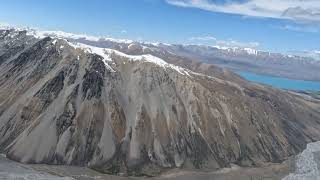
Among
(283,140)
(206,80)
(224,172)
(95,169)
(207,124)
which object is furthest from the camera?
(206,80)

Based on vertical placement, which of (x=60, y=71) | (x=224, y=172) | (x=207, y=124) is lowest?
(x=224, y=172)

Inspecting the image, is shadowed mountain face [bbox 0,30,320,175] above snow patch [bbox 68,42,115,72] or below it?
below

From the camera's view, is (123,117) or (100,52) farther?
(100,52)

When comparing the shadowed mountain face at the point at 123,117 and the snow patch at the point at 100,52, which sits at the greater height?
the snow patch at the point at 100,52

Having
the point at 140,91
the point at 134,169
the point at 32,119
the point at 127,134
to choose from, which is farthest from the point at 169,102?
the point at 32,119

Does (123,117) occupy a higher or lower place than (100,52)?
lower

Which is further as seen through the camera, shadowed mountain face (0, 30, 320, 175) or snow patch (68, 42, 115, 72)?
snow patch (68, 42, 115, 72)

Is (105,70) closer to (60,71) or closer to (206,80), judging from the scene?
(60,71)

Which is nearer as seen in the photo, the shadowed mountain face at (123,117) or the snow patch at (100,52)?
the shadowed mountain face at (123,117)
